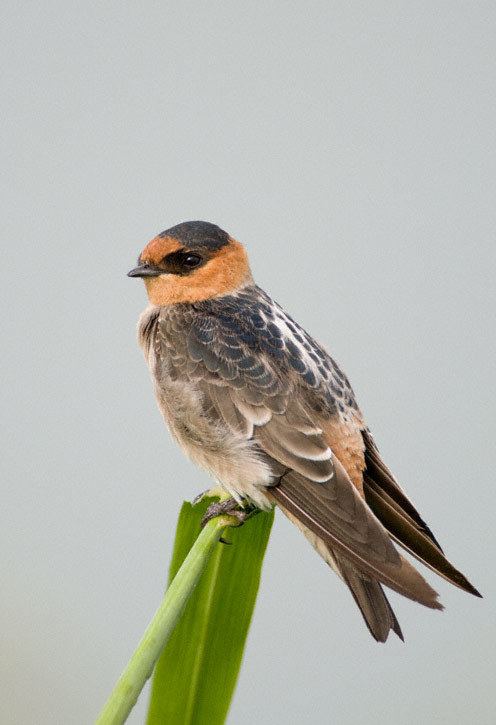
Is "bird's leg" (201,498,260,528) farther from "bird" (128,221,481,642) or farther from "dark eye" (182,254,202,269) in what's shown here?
"dark eye" (182,254,202,269)

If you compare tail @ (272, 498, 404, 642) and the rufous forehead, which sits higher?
the rufous forehead

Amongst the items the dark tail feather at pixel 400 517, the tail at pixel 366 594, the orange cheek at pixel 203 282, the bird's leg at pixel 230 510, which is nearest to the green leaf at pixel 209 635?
the bird's leg at pixel 230 510

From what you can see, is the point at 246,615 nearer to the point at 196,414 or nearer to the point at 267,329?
the point at 196,414

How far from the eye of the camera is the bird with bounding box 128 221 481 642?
1549 mm

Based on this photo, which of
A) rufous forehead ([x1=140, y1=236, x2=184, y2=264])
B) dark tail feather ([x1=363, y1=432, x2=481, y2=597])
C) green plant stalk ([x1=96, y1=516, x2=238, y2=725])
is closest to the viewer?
green plant stalk ([x1=96, y1=516, x2=238, y2=725])

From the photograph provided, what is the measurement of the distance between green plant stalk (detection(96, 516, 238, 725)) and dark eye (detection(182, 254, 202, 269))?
2.87 feet

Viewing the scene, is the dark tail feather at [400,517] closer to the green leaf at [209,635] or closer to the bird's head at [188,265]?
the green leaf at [209,635]

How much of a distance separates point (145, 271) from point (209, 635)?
0.81 metres

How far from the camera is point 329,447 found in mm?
1657

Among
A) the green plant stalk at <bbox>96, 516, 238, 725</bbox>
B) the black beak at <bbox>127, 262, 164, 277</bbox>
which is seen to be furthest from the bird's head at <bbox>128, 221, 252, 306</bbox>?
the green plant stalk at <bbox>96, 516, 238, 725</bbox>

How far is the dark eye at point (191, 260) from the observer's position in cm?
195

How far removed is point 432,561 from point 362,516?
141 mm

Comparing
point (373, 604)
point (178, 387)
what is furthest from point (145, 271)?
point (373, 604)

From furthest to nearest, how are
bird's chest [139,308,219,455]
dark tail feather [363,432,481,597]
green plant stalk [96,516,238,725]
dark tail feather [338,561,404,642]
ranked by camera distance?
1. bird's chest [139,308,219,455]
2. dark tail feather [363,432,481,597]
3. dark tail feather [338,561,404,642]
4. green plant stalk [96,516,238,725]
